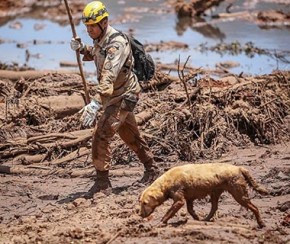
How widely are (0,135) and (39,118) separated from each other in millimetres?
761

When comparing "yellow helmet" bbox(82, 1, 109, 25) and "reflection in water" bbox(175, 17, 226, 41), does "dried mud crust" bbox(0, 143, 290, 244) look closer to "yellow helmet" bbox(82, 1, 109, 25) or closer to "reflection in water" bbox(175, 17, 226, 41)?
"yellow helmet" bbox(82, 1, 109, 25)

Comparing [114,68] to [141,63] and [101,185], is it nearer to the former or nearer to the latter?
[141,63]

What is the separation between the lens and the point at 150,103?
11742 mm

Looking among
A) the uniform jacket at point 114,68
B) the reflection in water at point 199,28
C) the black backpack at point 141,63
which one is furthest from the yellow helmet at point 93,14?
the reflection in water at point 199,28

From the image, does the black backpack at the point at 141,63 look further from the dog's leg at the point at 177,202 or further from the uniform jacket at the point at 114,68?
the dog's leg at the point at 177,202

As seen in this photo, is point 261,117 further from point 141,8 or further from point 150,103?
point 141,8

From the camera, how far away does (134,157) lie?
10.5 m

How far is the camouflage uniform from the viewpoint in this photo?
8164mm

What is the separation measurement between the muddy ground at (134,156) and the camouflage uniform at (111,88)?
60cm

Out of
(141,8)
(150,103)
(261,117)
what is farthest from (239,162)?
(141,8)

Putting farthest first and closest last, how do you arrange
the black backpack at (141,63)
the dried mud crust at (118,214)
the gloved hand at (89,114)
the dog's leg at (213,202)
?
the black backpack at (141,63) < the gloved hand at (89,114) < the dog's leg at (213,202) < the dried mud crust at (118,214)

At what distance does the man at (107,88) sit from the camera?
26.8ft

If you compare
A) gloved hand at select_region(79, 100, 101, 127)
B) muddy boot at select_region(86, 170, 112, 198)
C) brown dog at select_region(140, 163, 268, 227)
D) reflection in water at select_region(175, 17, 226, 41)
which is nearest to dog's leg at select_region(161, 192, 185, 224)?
brown dog at select_region(140, 163, 268, 227)

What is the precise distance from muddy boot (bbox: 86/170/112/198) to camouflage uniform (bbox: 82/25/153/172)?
87 millimetres
